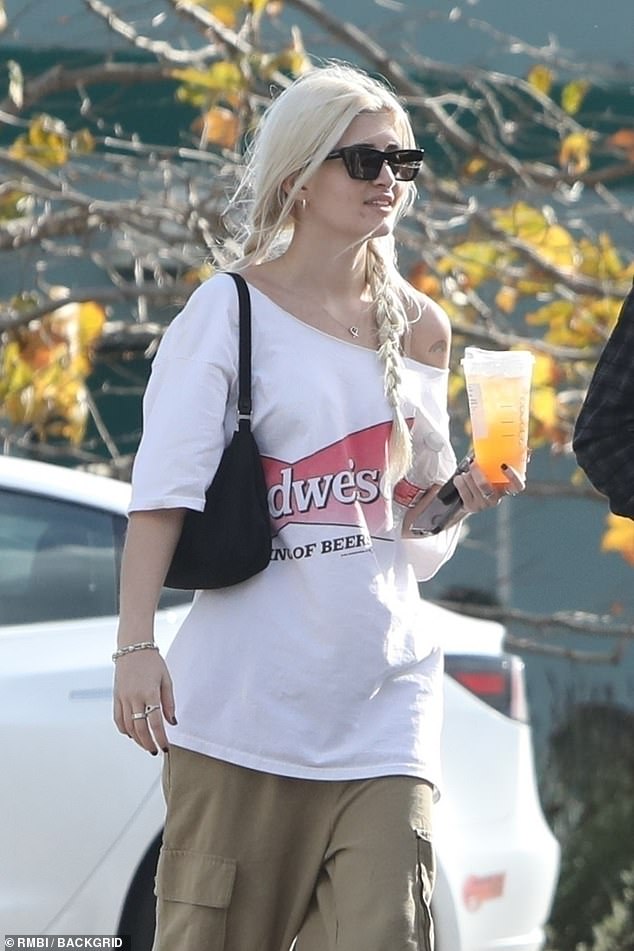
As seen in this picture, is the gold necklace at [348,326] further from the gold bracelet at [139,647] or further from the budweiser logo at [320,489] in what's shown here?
the gold bracelet at [139,647]

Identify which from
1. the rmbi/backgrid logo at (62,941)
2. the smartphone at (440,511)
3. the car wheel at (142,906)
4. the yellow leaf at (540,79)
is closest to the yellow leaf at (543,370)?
Answer: the yellow leaf at (540,79)

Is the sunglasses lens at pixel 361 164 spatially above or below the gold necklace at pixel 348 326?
above

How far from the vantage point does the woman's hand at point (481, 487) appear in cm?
268

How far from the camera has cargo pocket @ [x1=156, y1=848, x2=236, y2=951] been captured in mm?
2635

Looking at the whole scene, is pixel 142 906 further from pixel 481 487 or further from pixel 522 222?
pixel 522 222

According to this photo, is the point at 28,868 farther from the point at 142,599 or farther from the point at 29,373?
the point at 29,373

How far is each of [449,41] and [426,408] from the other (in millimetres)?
5009

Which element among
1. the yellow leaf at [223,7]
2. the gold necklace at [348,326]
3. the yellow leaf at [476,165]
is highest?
the yellow leaf at [223,7]

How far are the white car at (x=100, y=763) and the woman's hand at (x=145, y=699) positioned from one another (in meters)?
1.32

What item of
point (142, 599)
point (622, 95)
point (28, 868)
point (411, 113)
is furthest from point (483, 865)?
point (622, 95)

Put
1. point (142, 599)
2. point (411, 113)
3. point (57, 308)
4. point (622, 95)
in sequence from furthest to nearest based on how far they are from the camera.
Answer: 1. point (622, 95)
2. point (411, 113)
3. point (57, 308)
4. point (142, 599)

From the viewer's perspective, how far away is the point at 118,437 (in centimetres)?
758

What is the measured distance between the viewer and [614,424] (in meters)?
2.30

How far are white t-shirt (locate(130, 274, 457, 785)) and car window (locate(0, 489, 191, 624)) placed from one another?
1421 millimetres
